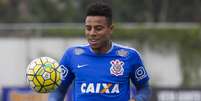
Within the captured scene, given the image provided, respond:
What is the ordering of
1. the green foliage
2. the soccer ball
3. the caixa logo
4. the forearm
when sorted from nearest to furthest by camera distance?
the soccer ball, the caixa logo, the forearm, the green foliage

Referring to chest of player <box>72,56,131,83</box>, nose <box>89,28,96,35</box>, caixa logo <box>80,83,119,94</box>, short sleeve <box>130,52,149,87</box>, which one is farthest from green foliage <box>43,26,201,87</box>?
nose <box>89,28,96,35</box>

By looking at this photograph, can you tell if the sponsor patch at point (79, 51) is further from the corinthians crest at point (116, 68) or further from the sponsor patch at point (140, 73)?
the sponsor patch at point (140, 73)

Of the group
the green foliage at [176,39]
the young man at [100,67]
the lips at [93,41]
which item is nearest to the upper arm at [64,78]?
the young man at [100,67]

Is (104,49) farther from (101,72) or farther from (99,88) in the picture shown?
(99,88)

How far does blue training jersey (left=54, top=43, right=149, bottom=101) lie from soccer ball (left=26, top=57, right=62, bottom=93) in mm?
191

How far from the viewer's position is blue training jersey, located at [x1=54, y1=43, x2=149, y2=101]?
6.78 meters

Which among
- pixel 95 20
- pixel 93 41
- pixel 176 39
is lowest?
pixel 176 39

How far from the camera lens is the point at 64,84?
6.98 metres

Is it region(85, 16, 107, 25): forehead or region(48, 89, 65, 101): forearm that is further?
region(48, 89, 65, 101): forearm

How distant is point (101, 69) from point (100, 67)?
0.02 meters

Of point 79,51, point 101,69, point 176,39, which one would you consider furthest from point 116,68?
point 176,39

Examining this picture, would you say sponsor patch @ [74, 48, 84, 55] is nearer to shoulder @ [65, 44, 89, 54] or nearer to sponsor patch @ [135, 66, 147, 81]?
shoulder @ [65, 44, 89, 54]

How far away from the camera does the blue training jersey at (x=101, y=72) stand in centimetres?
678

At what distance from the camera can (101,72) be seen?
683 centimetres
